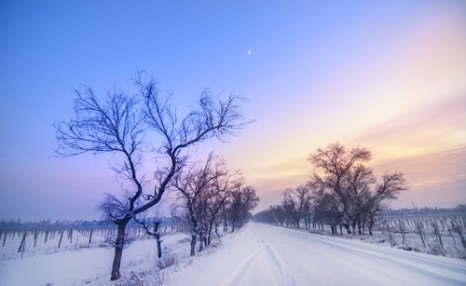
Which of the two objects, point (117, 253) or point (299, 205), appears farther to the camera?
point (299, 205)

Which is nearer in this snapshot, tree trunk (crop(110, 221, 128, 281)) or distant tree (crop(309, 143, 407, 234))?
tree trunk (crop(110, 221, 128, 281))

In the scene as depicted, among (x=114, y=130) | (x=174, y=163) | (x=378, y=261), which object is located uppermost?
(x=114, y=130)

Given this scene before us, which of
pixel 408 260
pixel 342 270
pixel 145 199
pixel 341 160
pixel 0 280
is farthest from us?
pixel 341 160

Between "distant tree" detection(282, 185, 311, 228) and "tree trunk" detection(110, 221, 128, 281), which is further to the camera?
"distant tree" detection(282, 185, 311, 228)

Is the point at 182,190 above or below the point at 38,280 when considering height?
above

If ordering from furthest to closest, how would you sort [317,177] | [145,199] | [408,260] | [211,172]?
[317,177] < [211,172] < [145,199] < [408,260]

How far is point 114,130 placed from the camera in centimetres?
1373

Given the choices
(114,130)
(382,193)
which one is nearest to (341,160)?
(382,193)

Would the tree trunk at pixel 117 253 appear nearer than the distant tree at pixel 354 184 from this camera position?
Yes

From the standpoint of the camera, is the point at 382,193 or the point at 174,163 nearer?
the point at 174,163

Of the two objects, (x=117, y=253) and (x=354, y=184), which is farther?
(x=354, y=184)

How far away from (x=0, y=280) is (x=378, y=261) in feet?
112

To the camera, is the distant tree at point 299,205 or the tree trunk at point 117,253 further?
the distant tree at point 299,205

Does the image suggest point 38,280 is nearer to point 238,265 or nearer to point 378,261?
point 238,265
